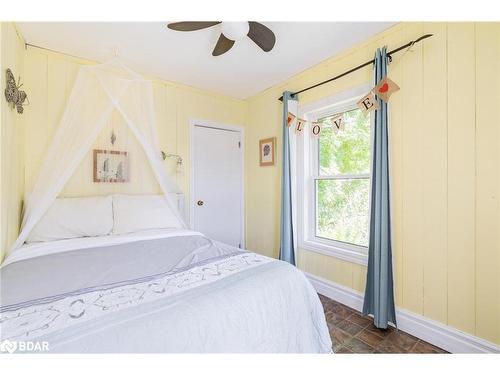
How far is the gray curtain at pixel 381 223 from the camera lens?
6.35ft

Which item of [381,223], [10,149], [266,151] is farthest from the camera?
[266,151]

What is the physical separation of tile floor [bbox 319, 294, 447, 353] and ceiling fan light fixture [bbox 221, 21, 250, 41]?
2.36 meters

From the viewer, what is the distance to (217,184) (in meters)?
3.42

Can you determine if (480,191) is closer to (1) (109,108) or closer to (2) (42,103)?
(1) (109,108)

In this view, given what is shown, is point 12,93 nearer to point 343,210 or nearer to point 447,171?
point 343,210

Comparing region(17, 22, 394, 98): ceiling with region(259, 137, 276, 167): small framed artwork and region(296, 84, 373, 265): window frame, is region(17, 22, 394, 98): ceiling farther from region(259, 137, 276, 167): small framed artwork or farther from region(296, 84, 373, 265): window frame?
region(259, 137, 276, 167): small framed artwork

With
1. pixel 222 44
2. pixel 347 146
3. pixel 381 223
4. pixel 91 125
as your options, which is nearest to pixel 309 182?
pixel 347 146

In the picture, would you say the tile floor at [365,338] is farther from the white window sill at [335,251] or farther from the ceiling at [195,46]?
the ceiling at [195,46]

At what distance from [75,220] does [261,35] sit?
2.14 m

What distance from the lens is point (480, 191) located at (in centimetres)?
157

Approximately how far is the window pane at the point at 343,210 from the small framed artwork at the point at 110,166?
82.8 inches
